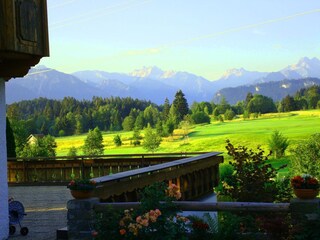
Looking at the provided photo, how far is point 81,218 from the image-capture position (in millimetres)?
9031

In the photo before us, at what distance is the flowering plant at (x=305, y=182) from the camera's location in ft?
24.9

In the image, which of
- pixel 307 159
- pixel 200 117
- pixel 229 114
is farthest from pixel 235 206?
pixel 229 114

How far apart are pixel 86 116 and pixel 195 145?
4059cm

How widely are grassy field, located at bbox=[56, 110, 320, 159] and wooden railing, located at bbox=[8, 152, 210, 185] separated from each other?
61.9m

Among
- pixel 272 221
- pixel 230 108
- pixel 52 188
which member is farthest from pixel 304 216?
pixel 230 108

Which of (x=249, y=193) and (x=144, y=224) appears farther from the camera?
(x=249, y=193)

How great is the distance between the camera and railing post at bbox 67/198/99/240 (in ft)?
29.5

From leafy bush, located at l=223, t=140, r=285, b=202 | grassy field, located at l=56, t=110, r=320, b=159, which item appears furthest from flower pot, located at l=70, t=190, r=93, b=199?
grassy field, located at l=56, t=110, r=320, b=159

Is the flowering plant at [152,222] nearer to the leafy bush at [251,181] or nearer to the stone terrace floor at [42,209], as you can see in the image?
the stone terrace floor at [42,209]

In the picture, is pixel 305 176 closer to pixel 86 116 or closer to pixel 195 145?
pixel 195 145

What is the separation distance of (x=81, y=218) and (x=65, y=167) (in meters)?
10.9

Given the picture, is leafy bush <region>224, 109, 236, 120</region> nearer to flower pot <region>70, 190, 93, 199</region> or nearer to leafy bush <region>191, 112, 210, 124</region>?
leafy bush <region>191, 112, 210, 124</region>

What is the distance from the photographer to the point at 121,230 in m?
7.67

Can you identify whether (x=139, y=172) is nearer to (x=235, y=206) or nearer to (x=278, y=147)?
(x=235, y=206)
